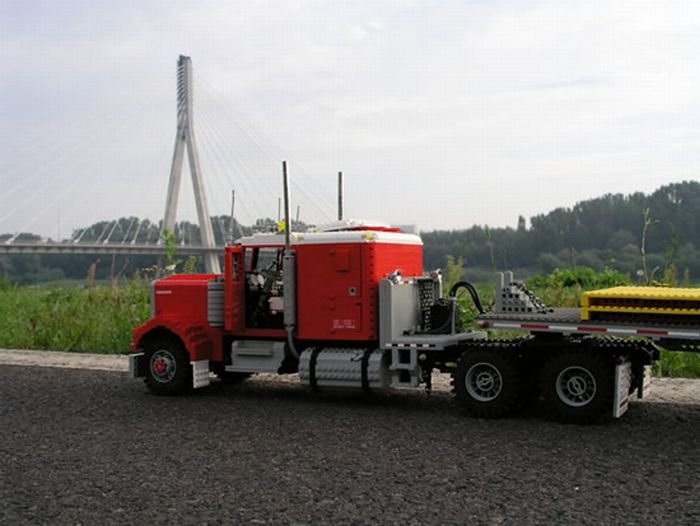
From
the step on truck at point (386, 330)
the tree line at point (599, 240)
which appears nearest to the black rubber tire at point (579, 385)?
the step on truck at point (386, 330)

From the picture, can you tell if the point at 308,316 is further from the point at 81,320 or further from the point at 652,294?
the point at 81,320

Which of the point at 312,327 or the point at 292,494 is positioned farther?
the point at 312,327

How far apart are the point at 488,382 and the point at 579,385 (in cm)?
104

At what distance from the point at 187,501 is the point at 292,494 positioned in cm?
83

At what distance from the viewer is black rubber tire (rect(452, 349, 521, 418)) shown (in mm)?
9633

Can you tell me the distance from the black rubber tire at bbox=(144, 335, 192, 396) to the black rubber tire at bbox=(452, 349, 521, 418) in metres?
3.84

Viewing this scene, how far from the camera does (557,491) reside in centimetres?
684

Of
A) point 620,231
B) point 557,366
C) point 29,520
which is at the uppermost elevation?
point 620,231

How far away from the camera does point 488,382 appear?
979cm

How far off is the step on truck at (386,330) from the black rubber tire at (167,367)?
17 mm

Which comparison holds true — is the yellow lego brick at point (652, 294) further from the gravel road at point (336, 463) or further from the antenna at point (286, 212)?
the antenna at point (286, 212)

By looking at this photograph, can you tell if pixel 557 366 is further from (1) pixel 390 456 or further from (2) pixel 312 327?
(2) pixel 312 327

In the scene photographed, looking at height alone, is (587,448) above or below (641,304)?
below

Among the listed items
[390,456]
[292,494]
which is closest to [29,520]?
[292,494]
